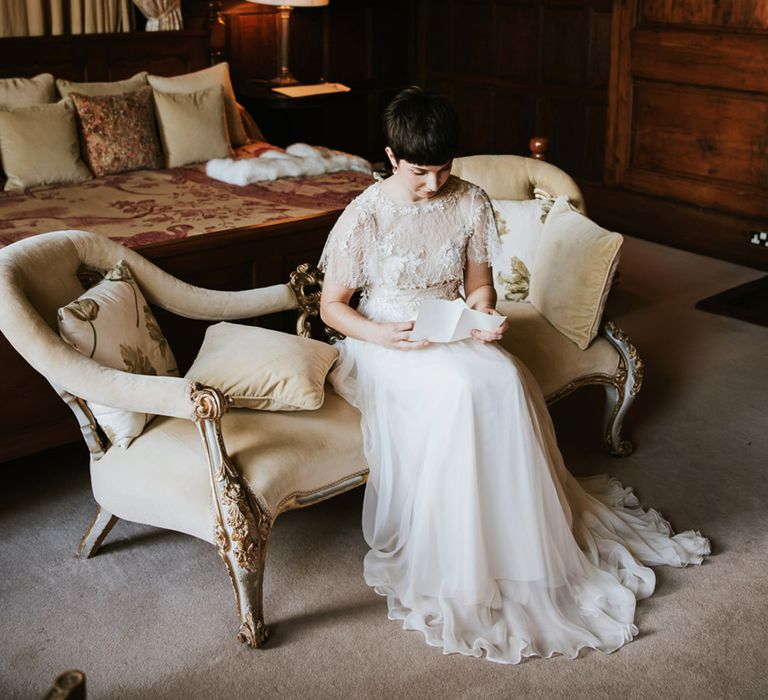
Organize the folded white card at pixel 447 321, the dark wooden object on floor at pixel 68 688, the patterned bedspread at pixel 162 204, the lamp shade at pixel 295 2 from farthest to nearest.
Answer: the lamp shade at pixel 295 2, the patterned bedspread at pixel 162 204, the folded white card at pixel 447 321, the dark wooden object on floor at pixel 68 688

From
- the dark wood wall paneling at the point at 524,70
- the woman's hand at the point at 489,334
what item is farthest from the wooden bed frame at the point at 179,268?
the dark wood wall paneling at the point at 524,70

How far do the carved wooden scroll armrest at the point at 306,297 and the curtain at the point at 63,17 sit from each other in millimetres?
2820

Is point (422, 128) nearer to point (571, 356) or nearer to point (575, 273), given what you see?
point (575, 273)

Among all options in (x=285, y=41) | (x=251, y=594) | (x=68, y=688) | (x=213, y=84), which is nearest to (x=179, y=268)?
(x=251, y=594)

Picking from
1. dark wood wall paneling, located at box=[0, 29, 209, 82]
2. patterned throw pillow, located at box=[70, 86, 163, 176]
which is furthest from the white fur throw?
dark wood wall paneling, located at box=[0, 29, 209, 82]

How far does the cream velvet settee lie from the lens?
2.13 m

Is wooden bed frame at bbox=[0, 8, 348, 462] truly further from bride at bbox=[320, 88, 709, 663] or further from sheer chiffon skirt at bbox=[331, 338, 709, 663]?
sheer chiffon skirt at bbox=[331, 338, 709, 663]

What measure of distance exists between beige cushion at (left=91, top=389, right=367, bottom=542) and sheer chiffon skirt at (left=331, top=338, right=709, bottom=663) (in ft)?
0.35

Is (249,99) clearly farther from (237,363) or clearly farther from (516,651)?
(516,651)

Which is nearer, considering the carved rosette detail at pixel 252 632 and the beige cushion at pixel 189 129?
the carved rosette detail at pixel 252 632

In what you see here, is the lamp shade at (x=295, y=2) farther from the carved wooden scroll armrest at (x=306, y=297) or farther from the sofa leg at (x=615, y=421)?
the sofa leg at (x=615, y=421)

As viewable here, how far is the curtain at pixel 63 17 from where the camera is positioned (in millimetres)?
4734

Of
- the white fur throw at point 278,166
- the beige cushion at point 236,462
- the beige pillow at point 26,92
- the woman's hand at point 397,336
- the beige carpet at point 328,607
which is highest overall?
the beige pillow at point 26,92

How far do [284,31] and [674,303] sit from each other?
2.87 metres
